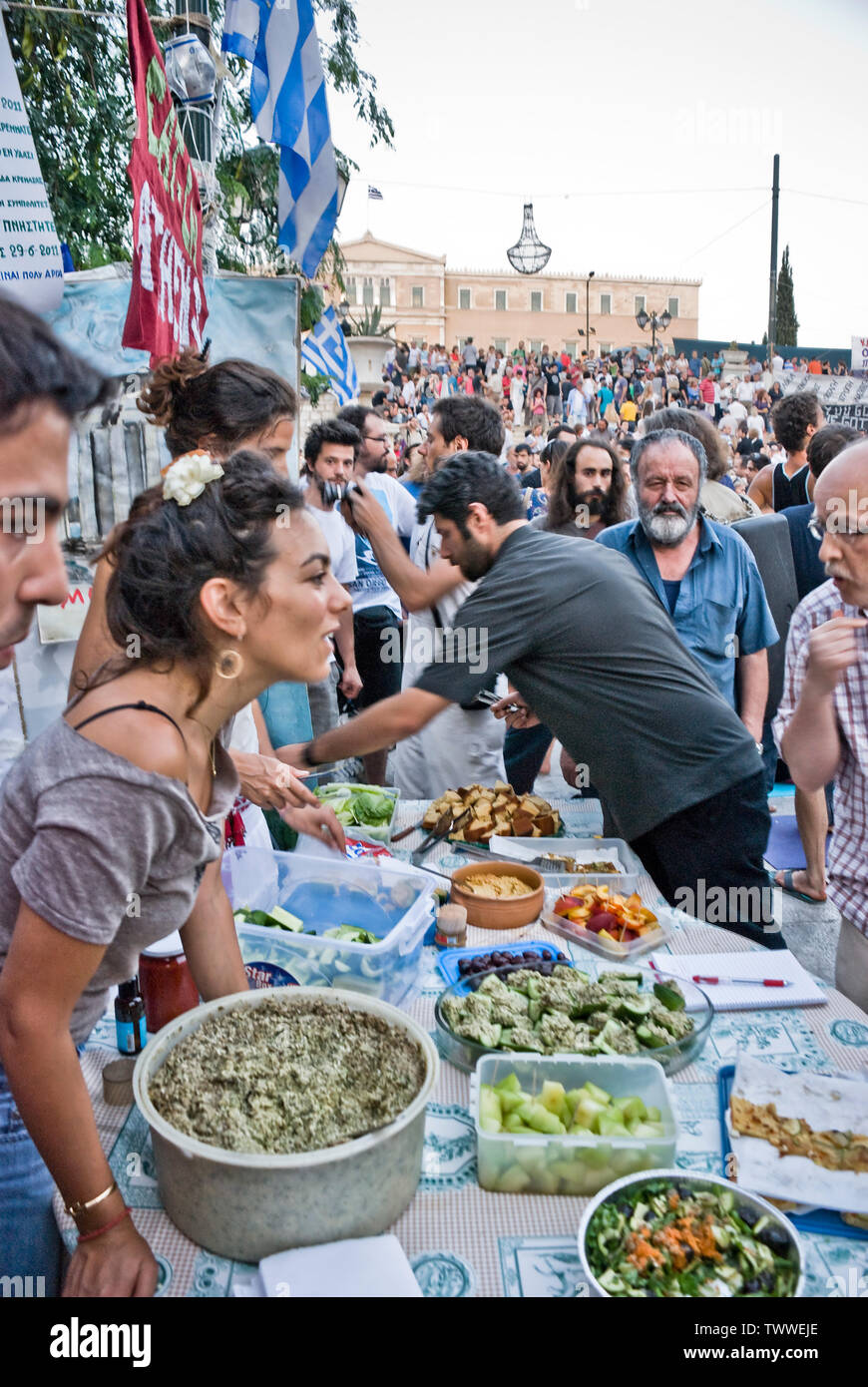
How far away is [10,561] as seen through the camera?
1147 millimetres

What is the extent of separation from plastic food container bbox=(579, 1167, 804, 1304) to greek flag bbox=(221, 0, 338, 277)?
5515 mm

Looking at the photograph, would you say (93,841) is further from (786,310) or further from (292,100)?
(786,310)

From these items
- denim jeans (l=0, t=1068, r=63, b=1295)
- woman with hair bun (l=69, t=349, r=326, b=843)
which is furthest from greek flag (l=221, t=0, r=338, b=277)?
denim jeans (l=0, t=1068, r=63, b=1295)

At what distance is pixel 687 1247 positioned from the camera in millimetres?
1329

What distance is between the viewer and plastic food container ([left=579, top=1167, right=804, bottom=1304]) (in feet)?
4.18

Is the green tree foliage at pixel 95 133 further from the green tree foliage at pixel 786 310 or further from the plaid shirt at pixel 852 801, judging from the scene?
the green tree foliage at pixel 786 310

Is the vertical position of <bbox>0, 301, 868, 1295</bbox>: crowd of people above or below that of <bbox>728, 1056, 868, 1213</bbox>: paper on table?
above

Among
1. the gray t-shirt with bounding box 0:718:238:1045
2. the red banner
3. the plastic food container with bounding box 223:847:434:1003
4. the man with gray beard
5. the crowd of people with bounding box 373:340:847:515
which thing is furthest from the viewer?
the crowd of people with bounding box 373:340:847:515

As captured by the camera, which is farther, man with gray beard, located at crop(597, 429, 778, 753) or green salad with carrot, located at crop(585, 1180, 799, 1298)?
man with gray beard, located at crop(597, 429, 778, 753)

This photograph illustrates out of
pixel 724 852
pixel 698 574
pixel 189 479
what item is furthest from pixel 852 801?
pixel 189 479

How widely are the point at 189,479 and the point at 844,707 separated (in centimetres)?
167

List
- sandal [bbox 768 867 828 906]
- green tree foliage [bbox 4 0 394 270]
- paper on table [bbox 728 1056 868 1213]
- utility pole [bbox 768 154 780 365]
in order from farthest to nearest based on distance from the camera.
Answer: utility pole [bbox 768 154 780 365], green tree foliage [bbox 4 0 394 270], sandal [bbox 768 867 828 906], paper on table [bbox 728 1056 868 1213]

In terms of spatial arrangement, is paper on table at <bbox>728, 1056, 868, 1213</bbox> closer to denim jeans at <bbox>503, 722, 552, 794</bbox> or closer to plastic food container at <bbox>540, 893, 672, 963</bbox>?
plastic food container at <bbox>540, 893, 672, 963</bbox>

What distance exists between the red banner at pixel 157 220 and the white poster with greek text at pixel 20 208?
0.41 meters
